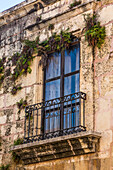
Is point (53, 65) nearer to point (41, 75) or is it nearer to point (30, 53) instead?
point (41, 75)

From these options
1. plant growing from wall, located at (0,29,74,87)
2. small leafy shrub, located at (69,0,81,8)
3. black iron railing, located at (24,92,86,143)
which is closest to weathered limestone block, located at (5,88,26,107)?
plant growing from wall, located at (0,29,74,87)

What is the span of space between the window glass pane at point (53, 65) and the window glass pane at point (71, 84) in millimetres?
315

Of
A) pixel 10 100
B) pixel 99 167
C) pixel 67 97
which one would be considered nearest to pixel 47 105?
pixel 67 97

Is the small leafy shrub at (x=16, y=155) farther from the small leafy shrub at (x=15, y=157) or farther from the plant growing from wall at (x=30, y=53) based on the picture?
the plant growing from wall at (x=30, y=53)

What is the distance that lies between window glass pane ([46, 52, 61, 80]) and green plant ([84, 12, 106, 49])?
0.93 m

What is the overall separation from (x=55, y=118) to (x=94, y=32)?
5.96ft

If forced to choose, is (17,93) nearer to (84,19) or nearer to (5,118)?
(5,118)

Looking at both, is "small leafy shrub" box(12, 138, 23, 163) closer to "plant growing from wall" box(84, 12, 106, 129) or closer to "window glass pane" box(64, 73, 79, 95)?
"window glass pane" box(64, 73, 79, 95)

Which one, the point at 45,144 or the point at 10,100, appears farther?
the point at 10,100

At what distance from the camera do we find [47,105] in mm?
9211

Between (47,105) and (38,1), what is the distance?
2389 mm

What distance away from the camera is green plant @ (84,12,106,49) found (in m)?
8.72

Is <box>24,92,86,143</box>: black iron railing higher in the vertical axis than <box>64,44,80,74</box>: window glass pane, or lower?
lower

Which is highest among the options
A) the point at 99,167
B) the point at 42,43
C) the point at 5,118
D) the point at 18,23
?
the point at 18,23
